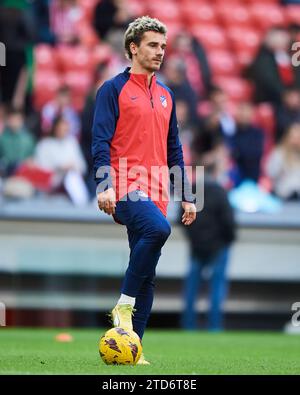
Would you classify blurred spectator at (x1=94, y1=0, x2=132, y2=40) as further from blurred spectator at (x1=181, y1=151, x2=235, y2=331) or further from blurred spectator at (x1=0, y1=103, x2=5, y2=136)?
blurred spectator at (x1=181, y1=151, x2=235, y2=331)

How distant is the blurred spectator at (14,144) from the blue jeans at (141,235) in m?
8.59

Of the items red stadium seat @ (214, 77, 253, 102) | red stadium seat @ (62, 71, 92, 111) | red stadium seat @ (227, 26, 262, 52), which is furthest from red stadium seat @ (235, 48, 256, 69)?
red stadium seat @ (62, 71, 92, 111)

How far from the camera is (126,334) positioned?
26.1ft

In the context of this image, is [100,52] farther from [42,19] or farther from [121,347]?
[121,347]

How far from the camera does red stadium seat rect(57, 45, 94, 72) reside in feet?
65.6

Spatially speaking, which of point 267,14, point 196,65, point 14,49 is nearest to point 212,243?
point 196,65

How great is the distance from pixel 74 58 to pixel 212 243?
561 cm

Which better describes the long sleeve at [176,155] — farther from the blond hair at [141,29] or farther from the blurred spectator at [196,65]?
the blurred spectator at [196,65]

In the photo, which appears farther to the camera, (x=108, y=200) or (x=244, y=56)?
(x=244, y=56)

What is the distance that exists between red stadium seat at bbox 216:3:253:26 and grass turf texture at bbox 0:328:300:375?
31.3 feet

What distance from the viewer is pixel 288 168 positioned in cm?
1747

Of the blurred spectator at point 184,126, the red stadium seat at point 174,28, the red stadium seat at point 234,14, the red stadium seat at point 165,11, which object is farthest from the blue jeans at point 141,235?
the red stadium seat at point 234,14
